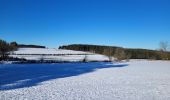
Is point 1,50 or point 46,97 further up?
point 1,50

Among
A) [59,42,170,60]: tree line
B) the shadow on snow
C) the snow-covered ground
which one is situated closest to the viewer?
the shadow on snow

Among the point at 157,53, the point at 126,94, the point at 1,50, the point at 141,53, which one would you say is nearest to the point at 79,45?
the point at 141,53

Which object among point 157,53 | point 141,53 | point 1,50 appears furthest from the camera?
point 141,53

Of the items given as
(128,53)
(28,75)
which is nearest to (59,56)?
(128,53)

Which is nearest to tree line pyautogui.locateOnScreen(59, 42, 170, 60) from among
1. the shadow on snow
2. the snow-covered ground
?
the snow-covered ground

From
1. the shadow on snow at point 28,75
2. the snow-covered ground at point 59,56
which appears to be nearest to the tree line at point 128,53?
the snow-covered ground at point 59,56

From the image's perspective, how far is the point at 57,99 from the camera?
968 centimetres

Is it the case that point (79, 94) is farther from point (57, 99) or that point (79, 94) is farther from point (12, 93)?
point (12, 93)

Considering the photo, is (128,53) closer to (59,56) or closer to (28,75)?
(59,56)

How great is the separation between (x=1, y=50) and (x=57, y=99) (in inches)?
1644

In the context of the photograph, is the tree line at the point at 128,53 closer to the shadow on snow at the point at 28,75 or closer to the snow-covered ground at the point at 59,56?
the snow-covered ground at the point at 59,56

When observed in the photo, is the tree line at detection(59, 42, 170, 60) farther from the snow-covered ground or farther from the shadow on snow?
the shadow on snow

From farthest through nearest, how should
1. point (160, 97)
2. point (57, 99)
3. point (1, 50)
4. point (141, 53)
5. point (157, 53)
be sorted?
point (141, 53), point (157, 53), point (1, 50), point (160, 97), point (57, 99)

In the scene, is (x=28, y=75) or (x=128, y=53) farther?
(x=128, y=53)
